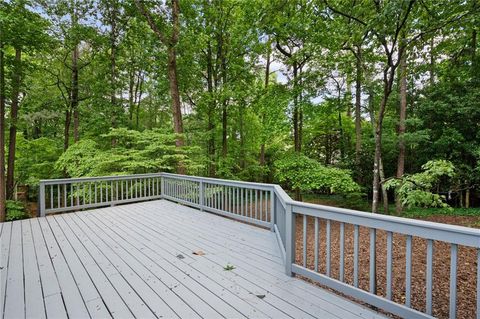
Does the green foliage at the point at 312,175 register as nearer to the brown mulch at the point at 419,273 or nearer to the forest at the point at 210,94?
the forest at the point at 210,94

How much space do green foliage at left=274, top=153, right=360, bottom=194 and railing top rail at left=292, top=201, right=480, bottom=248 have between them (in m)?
5.69

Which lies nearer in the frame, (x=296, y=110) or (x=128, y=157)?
(x=128, y=157)

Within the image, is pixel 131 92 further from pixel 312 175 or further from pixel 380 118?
pixel 380 118

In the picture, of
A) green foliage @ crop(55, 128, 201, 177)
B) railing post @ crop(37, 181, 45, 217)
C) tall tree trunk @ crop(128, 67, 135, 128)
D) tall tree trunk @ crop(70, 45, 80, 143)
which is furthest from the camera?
tall tree trunk @ crop(128, 67, 135, 128)

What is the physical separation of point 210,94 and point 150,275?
7773 millimetres

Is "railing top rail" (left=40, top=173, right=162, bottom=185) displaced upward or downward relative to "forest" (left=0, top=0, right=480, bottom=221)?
downward

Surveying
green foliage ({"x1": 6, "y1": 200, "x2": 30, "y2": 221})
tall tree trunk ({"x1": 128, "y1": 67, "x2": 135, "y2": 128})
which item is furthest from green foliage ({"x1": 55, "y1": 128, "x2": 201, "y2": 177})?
tall tree trunk ({"x1": 128, "y1": 67, "x2": 135, "y2": 128})

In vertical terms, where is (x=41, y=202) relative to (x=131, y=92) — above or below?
below

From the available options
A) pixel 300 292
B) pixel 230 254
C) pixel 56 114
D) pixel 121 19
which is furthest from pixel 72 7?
pixel 300 292

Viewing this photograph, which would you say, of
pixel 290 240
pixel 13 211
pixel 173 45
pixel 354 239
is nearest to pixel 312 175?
pixel 290 240

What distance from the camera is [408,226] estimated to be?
1.72 m

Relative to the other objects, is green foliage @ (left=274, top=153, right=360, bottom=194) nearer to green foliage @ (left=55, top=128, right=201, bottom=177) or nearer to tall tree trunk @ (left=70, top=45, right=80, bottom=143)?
green foliage @ (left=55, top=128, right=201, bottom=177)

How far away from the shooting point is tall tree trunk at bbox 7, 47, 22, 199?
293 inches

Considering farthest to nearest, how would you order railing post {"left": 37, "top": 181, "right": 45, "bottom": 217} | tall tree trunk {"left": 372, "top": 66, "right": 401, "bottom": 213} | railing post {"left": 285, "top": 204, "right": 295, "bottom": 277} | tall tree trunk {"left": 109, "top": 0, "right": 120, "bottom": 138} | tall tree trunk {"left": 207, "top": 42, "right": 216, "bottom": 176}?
tall tree trunk {"left": 207, "top": 42, "right": 216, "bottom": 176}
tall tree trunk {"left": 109, "top": 0, "right": 120, "bottom": 138}
railing post {"left": 37, "top": 181, "right": 45, "bottom": 217}
tall tree trunk {"left": 372, "top": 66, "right": 401, "bottom": 213}
railing post {"left": 285, "top": 204, "right": 295, "bottom": 277}
